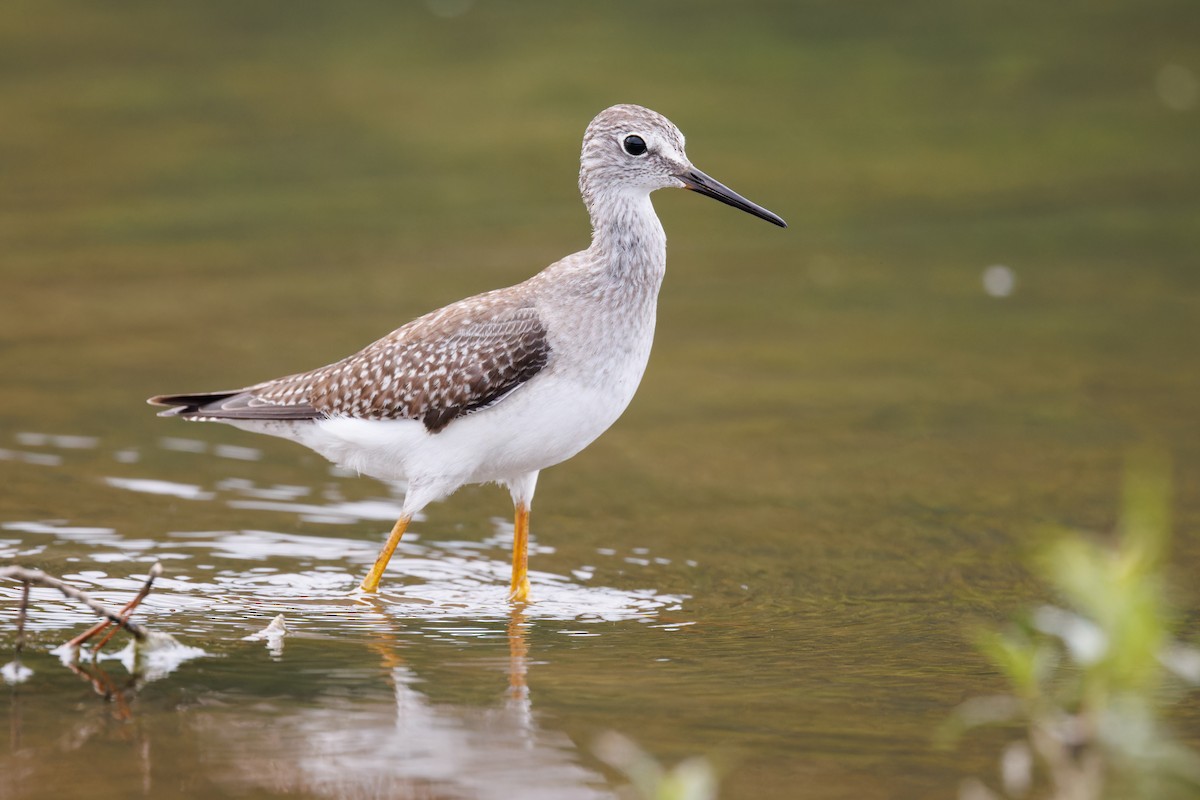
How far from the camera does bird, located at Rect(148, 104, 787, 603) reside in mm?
8867

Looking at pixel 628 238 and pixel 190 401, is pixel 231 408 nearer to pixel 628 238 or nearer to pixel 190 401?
pixel 190 401

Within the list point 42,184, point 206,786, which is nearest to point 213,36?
point 42,184

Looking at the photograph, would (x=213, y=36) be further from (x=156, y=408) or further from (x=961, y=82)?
(x=156, y=408)

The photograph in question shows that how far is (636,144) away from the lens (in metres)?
9.41

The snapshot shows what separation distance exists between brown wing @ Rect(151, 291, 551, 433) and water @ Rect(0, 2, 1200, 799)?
2.60 ft

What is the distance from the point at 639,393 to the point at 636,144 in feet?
12.9

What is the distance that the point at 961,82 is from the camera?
20547 mm

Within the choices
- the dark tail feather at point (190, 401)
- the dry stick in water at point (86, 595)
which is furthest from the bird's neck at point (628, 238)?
the dry stick in water at point (86, 595)

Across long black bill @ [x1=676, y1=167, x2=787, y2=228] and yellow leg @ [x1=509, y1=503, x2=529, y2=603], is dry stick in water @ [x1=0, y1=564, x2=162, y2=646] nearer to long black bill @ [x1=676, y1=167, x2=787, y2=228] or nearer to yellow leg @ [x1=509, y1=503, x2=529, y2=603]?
yellow leg @ [x1=509, y1=503, x2=529, y2=603]

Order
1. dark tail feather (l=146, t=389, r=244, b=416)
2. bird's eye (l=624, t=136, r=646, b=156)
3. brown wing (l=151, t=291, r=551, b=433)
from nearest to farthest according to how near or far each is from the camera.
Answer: brown wing (l=151, t=291, r=551, b=433)
bird's eye (l=624, t=136, r=646, b=156)
dark tail feather (l=146, t=389, r=244, b=416)

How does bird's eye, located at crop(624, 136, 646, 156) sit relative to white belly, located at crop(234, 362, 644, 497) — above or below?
above

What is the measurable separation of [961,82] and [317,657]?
48.4 feet

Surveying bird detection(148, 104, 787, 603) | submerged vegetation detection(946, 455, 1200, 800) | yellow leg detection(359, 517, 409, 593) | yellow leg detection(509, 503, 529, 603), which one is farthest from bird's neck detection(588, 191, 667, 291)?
submerged vegetation detection(946, 455, 1200, 800)

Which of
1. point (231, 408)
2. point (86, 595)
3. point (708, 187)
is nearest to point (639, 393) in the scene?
point (708, 187)
